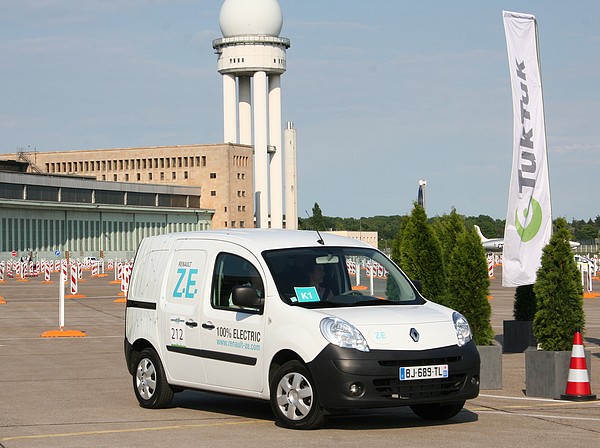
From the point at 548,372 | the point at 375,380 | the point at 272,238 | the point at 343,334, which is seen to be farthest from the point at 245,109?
the point at 375,380

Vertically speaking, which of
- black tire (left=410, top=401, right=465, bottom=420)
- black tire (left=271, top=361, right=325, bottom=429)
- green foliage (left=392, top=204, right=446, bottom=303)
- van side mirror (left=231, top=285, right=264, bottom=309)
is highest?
green foliage (left=392, top=204, right=446, bottom=303)

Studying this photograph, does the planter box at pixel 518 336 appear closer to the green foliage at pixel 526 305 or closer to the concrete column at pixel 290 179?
the green foliage at pixel 526 305

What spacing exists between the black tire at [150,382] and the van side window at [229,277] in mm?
1136

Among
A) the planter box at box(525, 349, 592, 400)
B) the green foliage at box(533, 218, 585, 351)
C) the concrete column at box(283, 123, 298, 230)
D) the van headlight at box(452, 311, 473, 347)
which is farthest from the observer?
the concrete column at box(283, 123, 298, 230)

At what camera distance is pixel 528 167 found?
1669cm

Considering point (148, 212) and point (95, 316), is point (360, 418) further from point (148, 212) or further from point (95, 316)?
point (148, 212)

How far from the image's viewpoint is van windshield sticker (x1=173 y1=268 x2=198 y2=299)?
1191 cm

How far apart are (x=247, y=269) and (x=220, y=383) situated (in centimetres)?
116

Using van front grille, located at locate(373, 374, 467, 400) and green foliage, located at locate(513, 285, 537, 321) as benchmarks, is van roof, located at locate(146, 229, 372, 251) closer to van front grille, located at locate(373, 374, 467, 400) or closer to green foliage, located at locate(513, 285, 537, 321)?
van front grille, located at locate(373, 374, 467, 400)

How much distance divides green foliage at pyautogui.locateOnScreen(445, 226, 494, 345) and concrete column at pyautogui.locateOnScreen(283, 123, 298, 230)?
5246 inches

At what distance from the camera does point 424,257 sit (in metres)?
16.4

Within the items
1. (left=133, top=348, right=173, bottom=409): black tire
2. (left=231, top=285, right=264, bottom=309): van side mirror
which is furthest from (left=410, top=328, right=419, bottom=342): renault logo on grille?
(left=133, top=348, right=173, bottom=409): black tire

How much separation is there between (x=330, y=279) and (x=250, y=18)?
114749 mm

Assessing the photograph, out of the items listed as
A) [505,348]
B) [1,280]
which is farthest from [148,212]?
[505,348]
